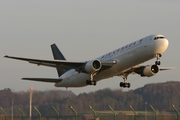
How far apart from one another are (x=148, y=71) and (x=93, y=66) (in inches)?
254

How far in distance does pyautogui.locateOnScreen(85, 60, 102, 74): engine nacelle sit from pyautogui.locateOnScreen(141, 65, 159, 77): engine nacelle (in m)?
5.90

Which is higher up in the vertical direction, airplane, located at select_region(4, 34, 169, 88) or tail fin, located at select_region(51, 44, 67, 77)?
tail fin, located at select_region(51, 44, 67, 77)

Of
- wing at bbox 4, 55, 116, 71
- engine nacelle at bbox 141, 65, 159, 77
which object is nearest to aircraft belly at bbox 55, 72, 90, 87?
wing at bbox 4, 55, 116, 71

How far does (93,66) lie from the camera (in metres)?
48.2

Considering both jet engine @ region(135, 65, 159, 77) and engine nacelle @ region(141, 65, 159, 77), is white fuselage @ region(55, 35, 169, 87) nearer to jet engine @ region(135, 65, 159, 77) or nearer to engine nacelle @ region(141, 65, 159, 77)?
jet engine @ region(135, 65, 159, 77)

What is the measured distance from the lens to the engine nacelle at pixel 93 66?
1892 inches

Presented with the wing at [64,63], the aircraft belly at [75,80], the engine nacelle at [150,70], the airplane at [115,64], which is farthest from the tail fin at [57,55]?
the engine nacelle at [150,70]

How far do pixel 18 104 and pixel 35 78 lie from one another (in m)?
4.06

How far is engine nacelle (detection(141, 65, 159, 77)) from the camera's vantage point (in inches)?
1989

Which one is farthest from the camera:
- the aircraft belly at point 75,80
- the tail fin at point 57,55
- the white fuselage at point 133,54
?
the tail fin at point 57,55

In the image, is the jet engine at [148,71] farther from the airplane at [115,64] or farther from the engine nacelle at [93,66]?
the engine nacelle at [93,66]

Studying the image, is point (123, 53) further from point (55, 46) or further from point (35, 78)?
point (55, 46)

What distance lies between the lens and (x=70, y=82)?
2135 inches

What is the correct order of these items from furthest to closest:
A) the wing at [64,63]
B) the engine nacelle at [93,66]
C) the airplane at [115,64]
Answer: the engine nacelle at [93,66] < the wing at [64,63] < the airplane at [115,64]
